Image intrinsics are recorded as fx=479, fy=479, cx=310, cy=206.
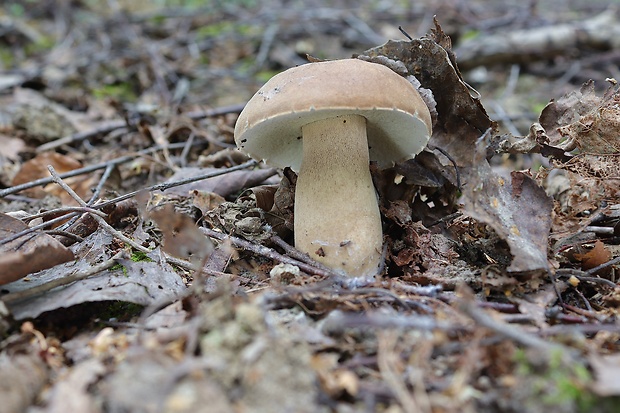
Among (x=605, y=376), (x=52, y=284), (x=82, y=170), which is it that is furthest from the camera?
(x=82, y=170)

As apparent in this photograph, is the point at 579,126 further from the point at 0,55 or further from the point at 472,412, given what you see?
the point at 0,55

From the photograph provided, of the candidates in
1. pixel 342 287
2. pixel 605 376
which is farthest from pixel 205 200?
pixel 605 376

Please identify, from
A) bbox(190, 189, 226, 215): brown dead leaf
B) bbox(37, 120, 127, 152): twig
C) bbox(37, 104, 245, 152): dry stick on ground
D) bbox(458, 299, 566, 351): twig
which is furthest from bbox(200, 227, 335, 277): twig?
bbox(37, 120, 127, 152): twig

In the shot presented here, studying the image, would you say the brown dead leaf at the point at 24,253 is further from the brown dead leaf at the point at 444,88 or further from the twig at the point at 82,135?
the twig at the point at 82,135

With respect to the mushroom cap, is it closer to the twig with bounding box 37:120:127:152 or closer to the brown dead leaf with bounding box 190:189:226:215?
the brown dead leaf with bounding box 190:189:226:215

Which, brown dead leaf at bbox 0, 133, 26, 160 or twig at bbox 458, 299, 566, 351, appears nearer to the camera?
twig at bbox 458, 299, 566, 351

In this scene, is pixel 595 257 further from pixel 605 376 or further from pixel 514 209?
pixel 605 376
